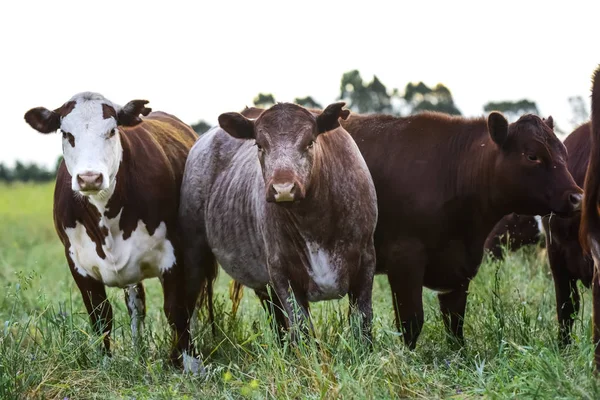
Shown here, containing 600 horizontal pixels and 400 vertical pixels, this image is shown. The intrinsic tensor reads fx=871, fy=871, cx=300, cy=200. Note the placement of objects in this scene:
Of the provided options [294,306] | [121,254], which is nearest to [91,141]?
[121,254]

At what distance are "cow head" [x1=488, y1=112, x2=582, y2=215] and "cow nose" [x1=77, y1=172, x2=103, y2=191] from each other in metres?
2.78

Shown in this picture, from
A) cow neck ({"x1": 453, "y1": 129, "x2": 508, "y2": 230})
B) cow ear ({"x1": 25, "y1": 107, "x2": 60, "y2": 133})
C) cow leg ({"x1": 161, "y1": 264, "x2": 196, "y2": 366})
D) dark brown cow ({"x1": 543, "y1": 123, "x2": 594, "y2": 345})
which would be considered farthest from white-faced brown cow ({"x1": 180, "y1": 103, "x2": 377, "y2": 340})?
dark brown cow ({"x1": 543, "y1": 123, "x2": 594, "y2": 345})

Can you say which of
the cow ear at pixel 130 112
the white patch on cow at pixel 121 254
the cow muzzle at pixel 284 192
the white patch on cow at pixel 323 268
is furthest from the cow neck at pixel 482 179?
the cow ear at pixel 130 112

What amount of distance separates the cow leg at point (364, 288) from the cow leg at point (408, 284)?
1.77 feet

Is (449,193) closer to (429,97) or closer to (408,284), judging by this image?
(408,284)

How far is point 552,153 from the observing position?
6160 millimetres

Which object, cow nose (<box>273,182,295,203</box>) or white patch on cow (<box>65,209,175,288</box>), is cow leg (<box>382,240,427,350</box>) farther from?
white patch on cow (<box>65,209,175,288</box>)

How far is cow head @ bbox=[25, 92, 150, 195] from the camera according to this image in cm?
598

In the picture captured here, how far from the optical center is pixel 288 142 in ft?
17.9

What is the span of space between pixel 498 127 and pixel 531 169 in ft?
1.27

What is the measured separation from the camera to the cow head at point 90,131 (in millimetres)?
5977

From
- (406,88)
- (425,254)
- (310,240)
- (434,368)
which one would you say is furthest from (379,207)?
(406,88)

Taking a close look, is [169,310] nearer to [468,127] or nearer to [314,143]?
[314,143]

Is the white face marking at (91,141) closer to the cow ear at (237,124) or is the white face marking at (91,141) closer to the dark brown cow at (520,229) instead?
the cow ear at (237,124)
